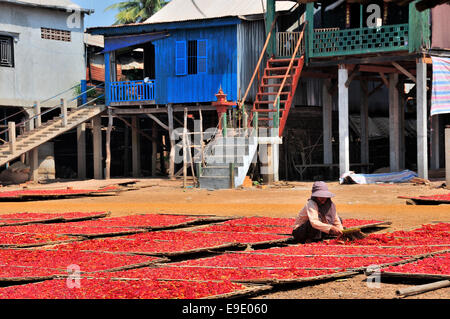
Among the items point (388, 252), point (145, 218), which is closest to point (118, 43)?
point (145, 218)

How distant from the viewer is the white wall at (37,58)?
26.8 meters

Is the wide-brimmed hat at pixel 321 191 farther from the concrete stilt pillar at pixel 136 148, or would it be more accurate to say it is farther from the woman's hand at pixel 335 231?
the concrete stilt pillar at pixel 136 148

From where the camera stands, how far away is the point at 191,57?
81.8ft

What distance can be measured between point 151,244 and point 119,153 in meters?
22.5

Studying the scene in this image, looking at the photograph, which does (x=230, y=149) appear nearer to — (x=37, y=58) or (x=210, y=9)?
(x=210, y=9)

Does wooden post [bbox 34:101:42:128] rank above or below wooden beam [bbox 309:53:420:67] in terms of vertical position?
below

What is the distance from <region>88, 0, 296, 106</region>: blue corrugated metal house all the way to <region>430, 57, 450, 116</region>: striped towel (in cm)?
616

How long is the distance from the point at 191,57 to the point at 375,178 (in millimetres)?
8393

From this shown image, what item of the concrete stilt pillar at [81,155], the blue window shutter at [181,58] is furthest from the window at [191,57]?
the concrete stilt pillar at [81,155]

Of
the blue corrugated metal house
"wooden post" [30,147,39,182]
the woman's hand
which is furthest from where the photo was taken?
"wooden post" [30,147,39,182]

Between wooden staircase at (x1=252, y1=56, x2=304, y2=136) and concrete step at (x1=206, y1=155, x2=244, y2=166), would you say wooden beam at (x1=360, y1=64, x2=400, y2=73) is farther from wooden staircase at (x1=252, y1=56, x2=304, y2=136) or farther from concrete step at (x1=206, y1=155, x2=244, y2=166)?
concrete step at (x1=206, y1=155, x2=244, y2=166)

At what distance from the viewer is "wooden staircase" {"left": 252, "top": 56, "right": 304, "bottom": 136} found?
21500 mm

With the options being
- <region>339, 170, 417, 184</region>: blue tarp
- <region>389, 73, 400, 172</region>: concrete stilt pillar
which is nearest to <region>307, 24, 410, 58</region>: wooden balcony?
<region>389, 73, 400, 172</region>: concrete stilt pillar

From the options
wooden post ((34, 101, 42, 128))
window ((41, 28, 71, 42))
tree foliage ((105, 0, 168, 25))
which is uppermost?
tree foliage ((105, 0, 168, 25))
